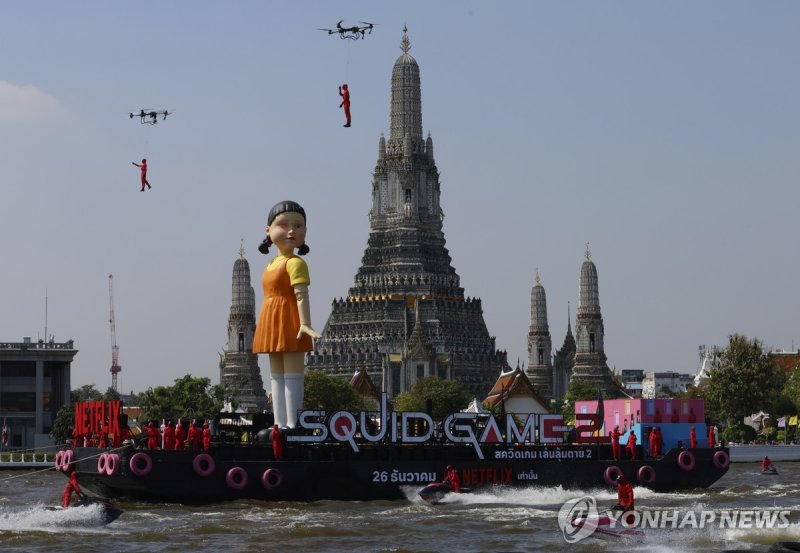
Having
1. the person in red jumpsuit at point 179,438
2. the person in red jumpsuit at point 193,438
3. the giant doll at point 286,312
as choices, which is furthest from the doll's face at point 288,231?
the person in red jumpsuit at point 179,438

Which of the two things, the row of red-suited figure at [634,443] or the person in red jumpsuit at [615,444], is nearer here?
the person in red jumpsuit at [615,444]

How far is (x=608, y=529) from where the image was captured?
173 feet

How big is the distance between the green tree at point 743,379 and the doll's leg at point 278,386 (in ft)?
250

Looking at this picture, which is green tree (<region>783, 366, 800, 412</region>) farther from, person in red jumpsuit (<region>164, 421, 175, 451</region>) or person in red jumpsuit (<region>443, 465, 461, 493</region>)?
person in red jumpsuit (<region>164, 421, 175, 451</region>)

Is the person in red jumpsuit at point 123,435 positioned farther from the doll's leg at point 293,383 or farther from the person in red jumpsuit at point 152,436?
the doll's leg at point 293,383

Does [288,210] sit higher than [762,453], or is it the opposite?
[288,210]

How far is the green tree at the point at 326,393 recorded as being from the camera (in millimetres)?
153250

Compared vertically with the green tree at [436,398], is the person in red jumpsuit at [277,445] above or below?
below

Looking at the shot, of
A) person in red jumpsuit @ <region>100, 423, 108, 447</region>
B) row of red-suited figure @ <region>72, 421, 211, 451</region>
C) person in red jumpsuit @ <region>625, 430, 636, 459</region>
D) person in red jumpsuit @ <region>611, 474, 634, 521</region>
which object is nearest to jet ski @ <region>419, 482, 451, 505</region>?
row of red-suited figure @ <region>72, 421, 211, 451</region>

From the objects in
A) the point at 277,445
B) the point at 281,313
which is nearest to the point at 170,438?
the point at 277,445

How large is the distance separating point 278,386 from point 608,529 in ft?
66.5

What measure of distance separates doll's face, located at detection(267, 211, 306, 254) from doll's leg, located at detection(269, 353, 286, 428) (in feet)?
14.4

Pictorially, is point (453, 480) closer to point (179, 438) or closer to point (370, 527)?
point (370, 527)

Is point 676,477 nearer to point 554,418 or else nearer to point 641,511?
point 554,418
